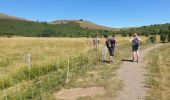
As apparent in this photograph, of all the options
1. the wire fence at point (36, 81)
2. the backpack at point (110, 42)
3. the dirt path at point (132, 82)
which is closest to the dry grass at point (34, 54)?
the wire fence at point (36, 81)

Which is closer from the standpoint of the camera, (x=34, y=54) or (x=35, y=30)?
(x=34, y=54)

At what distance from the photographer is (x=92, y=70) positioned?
1802 cm

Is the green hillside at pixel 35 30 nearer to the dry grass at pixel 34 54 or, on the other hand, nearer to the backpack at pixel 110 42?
the dry grass at pixel 34 54

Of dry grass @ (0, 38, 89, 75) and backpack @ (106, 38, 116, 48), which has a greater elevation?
backpack @ (106, 38, 116, 48)

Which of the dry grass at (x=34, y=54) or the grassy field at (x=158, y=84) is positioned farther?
the dry grass at (x=34, y=54)

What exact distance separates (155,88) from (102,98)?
7.89 ft

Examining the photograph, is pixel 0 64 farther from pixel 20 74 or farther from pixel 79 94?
pixel 79 94

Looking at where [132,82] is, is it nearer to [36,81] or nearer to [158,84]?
[158,84]

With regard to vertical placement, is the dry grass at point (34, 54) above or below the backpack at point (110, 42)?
below

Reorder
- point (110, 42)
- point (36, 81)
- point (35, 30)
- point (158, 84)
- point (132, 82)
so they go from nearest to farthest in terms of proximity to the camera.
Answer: point (158, 84)
point (132, 82)
point (36, 81)
point (110, 42)
point (35, 30)

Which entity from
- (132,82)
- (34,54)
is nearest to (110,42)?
(132,82)

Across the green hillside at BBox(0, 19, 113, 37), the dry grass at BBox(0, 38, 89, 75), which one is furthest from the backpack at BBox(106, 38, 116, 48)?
the green hillside at BBox(0, 19, 113, 37)

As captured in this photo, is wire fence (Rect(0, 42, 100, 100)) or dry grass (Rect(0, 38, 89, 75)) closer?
wire fence (Rect(0, 42, 100, 100))

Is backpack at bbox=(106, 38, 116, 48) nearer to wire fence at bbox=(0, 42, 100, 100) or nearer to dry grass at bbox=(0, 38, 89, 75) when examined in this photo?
wire fence at bbox=(0, 42, 100, 100)
